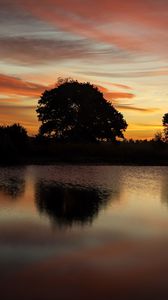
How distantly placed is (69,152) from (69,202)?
119 ft

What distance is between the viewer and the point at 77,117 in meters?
68.6

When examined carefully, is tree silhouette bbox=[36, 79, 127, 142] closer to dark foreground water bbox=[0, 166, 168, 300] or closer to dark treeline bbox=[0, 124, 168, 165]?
dark treeline bbox=[0, 124, 168, 165]

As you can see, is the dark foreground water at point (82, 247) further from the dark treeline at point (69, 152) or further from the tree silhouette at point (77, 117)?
the tree silhouette at point (77, 117)

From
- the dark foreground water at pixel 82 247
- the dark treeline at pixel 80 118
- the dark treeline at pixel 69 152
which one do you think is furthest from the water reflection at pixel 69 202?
the dark treeline at pixel 80 118

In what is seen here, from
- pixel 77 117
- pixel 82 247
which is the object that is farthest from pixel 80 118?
pixel 82 247

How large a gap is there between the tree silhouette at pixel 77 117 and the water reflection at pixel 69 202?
4155cm

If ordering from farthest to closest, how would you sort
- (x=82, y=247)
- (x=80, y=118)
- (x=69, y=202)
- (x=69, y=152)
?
(x=80, y=118) → (x=69, y=152) → (x=69, y=202) → (x=82, y=247)

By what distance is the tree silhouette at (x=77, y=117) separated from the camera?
68312 mm

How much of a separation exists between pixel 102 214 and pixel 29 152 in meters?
37.7

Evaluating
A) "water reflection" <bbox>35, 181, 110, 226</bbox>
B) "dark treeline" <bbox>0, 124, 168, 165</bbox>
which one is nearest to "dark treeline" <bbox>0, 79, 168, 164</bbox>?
"dark treeline" <bbox>0, 124, 168, 165</bbox>

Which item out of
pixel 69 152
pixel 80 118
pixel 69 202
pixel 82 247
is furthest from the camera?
pixel 80 118

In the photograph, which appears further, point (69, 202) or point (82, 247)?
point (69, 202)

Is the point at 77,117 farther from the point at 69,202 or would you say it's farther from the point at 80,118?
the point at 69,202

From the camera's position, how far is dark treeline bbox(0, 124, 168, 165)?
50906mm
